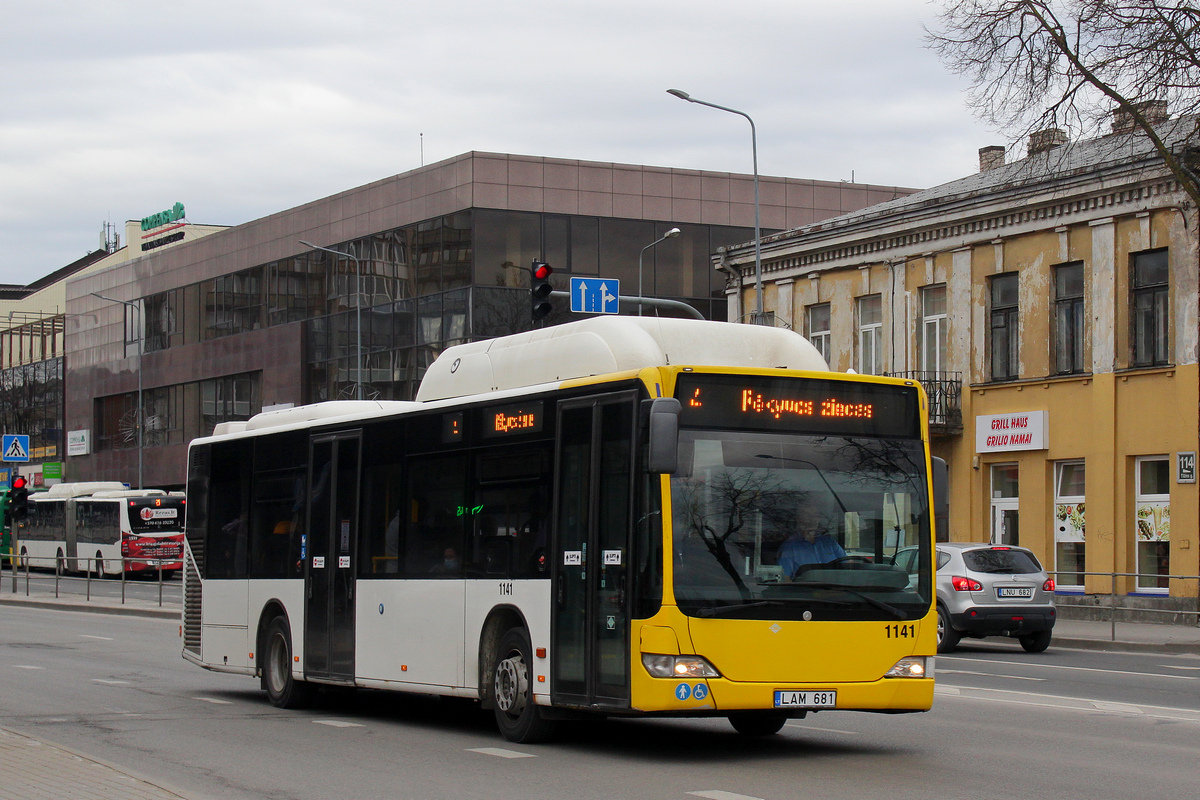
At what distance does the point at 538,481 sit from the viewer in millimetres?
11836

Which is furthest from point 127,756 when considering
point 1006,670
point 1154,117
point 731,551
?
point 1154,117

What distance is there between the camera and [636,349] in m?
11.5

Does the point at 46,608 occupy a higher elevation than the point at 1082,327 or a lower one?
lower

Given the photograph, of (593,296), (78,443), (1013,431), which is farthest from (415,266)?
(78,443)

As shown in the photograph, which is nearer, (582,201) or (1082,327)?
(1082,327)

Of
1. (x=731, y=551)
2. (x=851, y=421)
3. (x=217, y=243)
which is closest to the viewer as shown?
(x=731, y=551)

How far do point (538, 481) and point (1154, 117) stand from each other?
17229 mm

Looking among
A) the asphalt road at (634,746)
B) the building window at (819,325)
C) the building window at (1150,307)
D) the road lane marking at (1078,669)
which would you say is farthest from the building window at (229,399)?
the asphalt road at (634,746)

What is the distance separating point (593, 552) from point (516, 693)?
4.93 ft

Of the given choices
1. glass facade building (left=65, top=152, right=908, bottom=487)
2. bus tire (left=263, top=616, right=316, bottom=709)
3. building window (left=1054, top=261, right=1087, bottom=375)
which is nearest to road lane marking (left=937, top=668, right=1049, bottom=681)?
bus tire (left=263, top=616, right=316, bottom=709)

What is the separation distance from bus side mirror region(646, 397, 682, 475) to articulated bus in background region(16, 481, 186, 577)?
4639 centimetres

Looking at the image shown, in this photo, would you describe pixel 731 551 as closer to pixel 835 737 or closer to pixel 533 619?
pixel 533 619


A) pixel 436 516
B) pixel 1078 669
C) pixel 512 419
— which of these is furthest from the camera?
pixel 1078 669

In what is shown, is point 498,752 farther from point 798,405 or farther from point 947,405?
point 947,405
